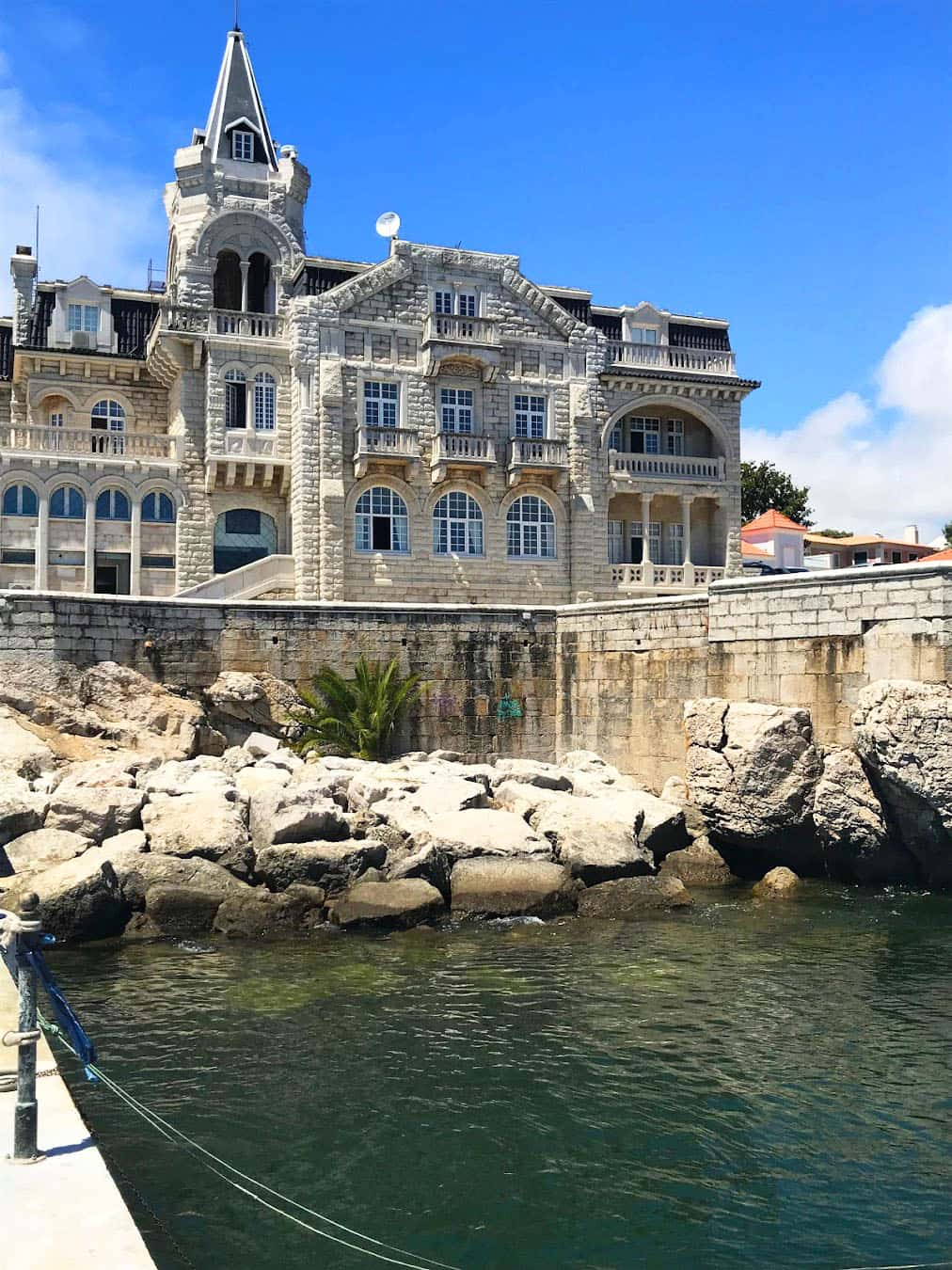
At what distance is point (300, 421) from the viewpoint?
1390 inches

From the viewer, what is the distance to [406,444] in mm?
35906

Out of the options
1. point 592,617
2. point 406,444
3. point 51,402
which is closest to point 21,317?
point 51,402

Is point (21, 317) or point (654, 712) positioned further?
point (21, 317)

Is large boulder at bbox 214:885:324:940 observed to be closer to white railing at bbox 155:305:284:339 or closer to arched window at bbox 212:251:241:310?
white railing at bbox 155:305:284:339

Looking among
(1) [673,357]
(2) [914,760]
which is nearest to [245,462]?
(1) [673,357]

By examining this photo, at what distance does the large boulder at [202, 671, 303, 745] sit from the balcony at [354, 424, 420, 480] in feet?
40.6

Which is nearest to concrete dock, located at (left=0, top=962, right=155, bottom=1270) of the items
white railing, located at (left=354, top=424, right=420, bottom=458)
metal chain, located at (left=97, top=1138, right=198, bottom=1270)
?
metal chain, located at (left=97, top=1138, right=198, bottom=1270)

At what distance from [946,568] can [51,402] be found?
29795 mm

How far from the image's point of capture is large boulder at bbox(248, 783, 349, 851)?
17188mm

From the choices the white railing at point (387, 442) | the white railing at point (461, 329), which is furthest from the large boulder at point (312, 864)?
the white railing at point (461, 329)

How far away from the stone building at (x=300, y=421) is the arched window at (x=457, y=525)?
72 mm

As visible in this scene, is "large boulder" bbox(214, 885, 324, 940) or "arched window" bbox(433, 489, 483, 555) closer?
"large boulder" bbox(214, 885, 324, 940)

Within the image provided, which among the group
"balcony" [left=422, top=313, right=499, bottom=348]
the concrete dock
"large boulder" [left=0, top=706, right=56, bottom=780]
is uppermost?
"balcony" [left=422, top=313, right=499, bottom=348]

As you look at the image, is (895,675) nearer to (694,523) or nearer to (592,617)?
(592,617)
